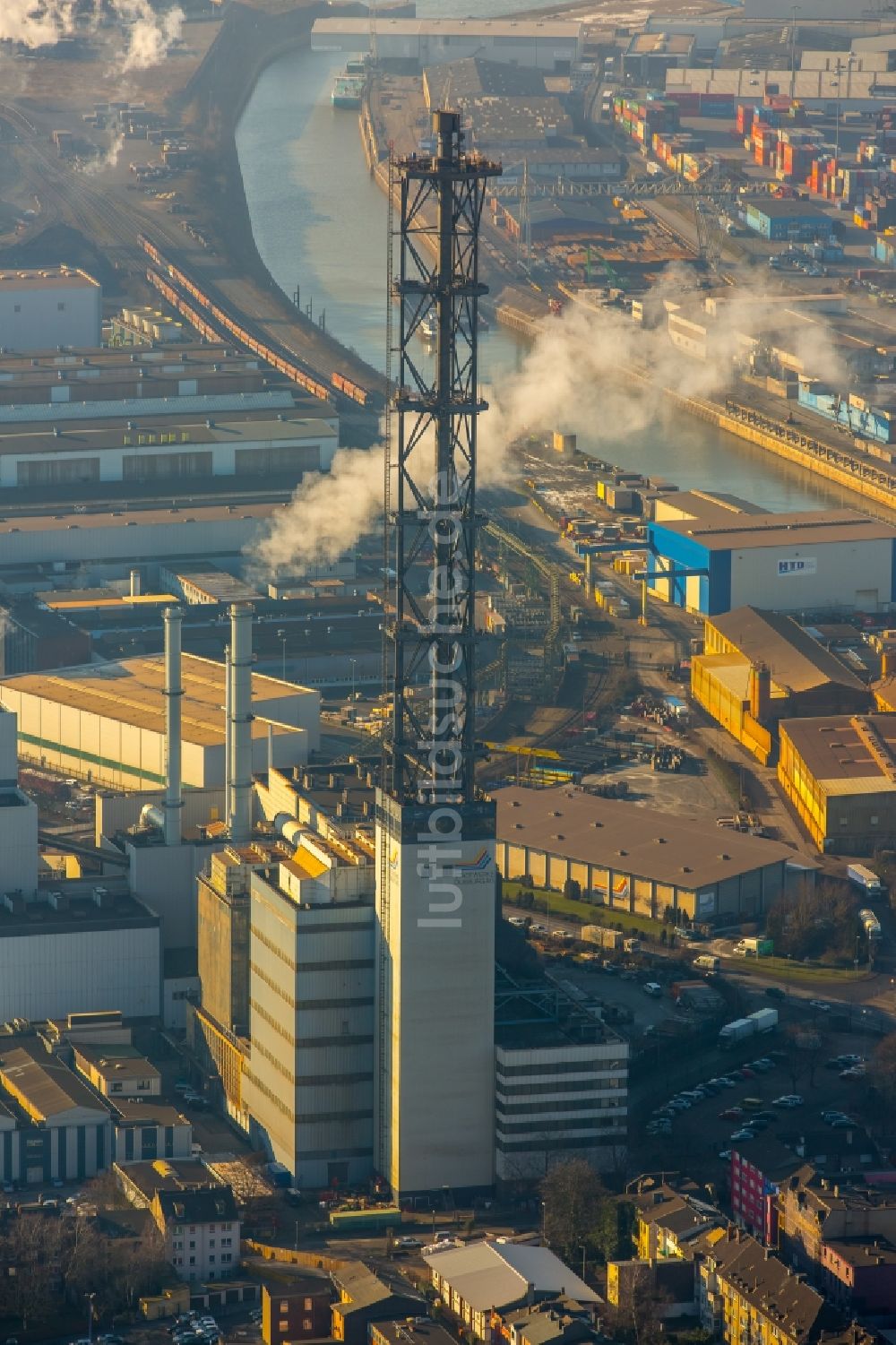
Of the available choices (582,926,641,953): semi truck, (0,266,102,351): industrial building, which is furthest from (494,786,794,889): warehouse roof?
(0,266,102,351): industrial building

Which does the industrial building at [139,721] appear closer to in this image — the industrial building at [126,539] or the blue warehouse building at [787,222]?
the industrial building at [126,539]

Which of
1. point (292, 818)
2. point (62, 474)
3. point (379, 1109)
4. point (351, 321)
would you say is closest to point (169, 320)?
point (351, 321)

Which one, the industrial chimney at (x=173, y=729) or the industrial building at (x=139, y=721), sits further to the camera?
the industrial building at (x=139, y=721)

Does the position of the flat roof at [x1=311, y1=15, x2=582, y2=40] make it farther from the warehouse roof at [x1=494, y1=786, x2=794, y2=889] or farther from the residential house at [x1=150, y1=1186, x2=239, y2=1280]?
the residential house at [x1=150, y1=1186, x2=239, y2=1280]

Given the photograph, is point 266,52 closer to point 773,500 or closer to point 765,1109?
point 773,500

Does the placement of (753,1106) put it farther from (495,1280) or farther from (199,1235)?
(199,1235)

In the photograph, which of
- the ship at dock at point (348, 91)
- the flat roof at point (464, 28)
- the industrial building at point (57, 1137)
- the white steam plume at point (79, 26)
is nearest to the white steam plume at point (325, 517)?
the industrial building at point (57, 1137)
